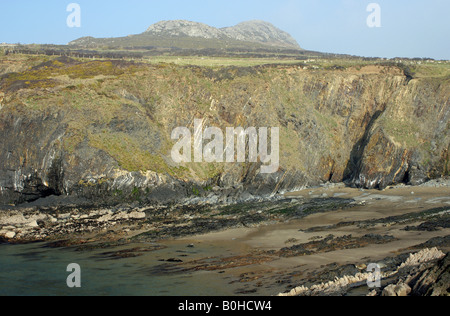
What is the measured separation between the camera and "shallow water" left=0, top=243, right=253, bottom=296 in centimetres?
1786

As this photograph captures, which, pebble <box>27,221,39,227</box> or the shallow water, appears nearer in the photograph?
the shallow water

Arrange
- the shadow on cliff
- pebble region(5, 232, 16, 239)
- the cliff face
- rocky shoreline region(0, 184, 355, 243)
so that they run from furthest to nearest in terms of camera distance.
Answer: the shadow on cliff → the cliff face → rocky shoreline region(0, 184, 355, 243) → pebble region(5, 232, 16, 239)

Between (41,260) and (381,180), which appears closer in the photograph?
(41,260)

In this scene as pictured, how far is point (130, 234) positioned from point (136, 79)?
2081 cm

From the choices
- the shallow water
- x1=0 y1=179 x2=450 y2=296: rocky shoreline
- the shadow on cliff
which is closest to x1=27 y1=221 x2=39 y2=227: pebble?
x1=0 y1=179 x2=450 y2=296: rocky shoreline

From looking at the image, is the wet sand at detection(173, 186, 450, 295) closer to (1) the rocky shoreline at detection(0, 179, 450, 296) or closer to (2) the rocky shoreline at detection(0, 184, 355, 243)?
(1) the rocky shoreline at detection(0, 179, 450, 296)

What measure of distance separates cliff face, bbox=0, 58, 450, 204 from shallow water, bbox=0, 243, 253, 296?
13.0 metres

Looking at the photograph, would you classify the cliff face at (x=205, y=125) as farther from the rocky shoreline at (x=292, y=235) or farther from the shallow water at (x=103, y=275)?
the shallow water at (x=103, y=275)

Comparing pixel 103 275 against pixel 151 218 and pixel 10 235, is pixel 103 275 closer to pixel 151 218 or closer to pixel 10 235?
pixel 10 235

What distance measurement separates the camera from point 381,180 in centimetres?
4053

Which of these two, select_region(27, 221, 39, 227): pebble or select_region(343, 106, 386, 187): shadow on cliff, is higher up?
select_region(343, 106, 386, 187): shadow on cliff

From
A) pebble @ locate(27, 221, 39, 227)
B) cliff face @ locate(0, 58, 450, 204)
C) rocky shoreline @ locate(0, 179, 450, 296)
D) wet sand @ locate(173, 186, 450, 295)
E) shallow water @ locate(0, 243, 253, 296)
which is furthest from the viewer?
cliff face @ locate(0, 58, 450, 204)

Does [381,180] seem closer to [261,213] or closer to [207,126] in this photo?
[261,213]
